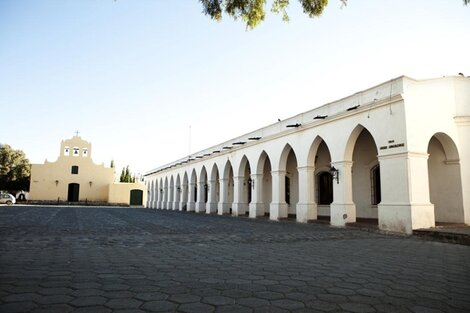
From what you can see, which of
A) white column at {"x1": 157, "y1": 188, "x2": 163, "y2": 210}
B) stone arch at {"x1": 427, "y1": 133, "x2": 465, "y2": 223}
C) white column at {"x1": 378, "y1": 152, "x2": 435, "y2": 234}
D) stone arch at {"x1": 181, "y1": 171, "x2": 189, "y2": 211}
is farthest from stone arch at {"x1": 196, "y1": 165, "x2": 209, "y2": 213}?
white column at {"x1": 378, "y1": 152, "x2": 435, "y2": 234}

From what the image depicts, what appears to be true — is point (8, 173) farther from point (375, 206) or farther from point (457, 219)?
point (457, 219)

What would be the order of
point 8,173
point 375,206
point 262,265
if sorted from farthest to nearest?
point 8,173 → point 375,206 → point 262,265

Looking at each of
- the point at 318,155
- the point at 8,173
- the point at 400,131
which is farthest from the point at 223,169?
the point at 8,173

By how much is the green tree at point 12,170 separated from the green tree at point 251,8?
180 ft

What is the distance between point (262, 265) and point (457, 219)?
1085 cm

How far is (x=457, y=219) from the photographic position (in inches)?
513

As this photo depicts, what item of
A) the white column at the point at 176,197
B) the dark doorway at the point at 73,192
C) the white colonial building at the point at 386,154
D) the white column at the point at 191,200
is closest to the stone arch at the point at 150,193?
the dark doorway at the point at 73,192

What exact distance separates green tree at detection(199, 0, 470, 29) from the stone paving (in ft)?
15.8

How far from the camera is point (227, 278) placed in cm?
470

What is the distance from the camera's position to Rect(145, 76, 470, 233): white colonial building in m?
11.6

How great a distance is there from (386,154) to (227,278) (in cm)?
941

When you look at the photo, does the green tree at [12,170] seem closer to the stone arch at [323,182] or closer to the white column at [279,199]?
the white column at [279,199]

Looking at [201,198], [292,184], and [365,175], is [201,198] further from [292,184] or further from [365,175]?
[365,175]

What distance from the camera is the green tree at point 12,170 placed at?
5078cm
